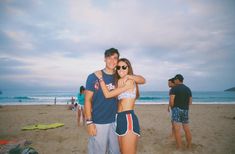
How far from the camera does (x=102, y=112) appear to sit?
3230 mm

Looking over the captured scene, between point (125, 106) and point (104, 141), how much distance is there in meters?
0.69

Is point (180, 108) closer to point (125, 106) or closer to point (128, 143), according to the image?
point (125, 106)

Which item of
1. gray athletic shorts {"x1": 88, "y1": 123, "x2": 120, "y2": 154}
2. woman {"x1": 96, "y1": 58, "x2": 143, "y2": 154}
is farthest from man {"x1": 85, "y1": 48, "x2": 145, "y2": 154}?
woman {"x1": 96, "y1": 58, "x2": 143, "y2": 154}

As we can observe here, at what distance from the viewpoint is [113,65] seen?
10.9ft

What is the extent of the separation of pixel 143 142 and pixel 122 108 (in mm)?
4617

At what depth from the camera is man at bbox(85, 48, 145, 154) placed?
316 centimetres

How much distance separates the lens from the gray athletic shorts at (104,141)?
10.4ft

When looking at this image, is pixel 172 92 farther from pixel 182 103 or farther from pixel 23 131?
pixel 23 131

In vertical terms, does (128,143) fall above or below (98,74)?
below

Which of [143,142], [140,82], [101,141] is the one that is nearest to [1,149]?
[101,141]

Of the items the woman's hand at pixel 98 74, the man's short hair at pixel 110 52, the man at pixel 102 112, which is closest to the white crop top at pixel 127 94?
the man at pixel 102 112

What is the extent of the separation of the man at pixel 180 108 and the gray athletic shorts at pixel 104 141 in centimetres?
360

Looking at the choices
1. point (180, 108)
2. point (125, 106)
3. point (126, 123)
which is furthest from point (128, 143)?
point (180, 108)

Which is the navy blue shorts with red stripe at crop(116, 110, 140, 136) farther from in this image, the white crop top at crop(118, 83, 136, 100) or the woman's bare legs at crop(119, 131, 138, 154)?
the white crop top at crop(118, 83, 136, 100)
